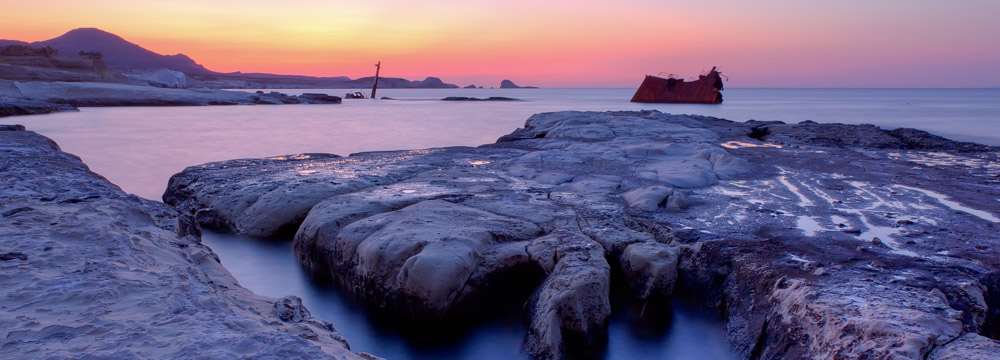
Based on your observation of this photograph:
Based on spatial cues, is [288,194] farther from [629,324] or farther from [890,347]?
[890,347]

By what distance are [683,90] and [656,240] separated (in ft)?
109

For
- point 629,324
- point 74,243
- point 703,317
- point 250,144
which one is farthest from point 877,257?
point 250,144

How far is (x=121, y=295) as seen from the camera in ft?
8.00

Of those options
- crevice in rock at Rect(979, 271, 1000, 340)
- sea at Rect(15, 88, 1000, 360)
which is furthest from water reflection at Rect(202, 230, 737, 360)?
crevice in rock at Rect(979, 271, 1000, 340)

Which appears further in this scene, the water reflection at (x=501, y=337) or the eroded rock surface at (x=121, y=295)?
the water reflection at (x=501, y=337)

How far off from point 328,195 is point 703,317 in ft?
11.9

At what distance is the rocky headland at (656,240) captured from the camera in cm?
297

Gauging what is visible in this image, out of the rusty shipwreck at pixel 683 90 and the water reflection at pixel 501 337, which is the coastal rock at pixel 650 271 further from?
the rusty shipwreck at pixel 683 90

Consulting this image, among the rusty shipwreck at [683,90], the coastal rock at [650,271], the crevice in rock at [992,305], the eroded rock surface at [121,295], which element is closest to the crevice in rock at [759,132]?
the crevice in rock at [992,305]

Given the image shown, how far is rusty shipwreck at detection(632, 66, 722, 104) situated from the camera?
3369cm

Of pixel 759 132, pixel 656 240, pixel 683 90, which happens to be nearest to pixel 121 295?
pixel 656 240

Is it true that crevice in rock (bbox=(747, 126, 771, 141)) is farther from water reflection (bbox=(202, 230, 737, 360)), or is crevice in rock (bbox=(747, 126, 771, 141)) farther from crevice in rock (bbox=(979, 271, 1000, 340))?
water reflection (bbox=(202, 230, 737, 360))

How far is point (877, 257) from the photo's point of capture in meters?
3.60

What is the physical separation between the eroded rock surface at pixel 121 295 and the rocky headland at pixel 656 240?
42.1 inches
